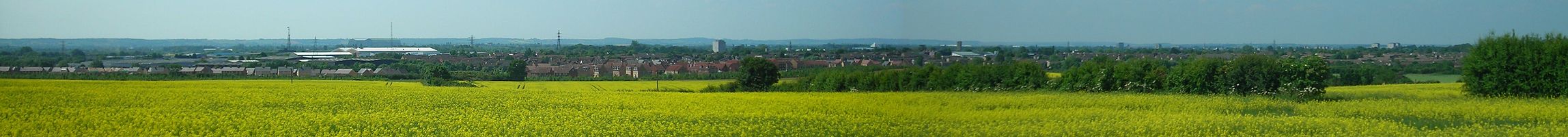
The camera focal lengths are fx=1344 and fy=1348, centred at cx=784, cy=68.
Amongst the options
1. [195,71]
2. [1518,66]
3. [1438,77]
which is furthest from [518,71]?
[1518,66]

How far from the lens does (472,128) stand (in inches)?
162

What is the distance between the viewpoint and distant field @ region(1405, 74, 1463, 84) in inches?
165

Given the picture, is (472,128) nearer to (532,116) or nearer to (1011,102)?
(532,116)

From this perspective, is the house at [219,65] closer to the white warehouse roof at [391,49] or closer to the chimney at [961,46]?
the white warehouse roof at [391,49]

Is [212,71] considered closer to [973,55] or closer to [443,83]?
[443,83]

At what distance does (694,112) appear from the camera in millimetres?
4289

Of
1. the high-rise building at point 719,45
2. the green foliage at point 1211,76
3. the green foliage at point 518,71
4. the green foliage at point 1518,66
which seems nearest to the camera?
the green foliage at point 1518,66

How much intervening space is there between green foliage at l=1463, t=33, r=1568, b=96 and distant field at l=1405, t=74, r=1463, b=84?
0.10 feet

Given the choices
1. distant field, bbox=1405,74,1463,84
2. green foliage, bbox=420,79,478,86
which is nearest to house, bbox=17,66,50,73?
green foliage, bbox=420,79,478,86

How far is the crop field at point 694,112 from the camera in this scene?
403 centimetres

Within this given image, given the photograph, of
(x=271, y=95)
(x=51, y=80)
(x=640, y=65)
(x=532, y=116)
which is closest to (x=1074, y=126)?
(x=640, y=65)

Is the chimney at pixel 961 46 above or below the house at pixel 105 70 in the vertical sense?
above

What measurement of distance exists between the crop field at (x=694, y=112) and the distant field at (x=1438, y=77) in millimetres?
24

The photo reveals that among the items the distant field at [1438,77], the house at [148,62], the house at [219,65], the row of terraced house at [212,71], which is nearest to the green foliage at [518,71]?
the row of terraced house at [212,71]
